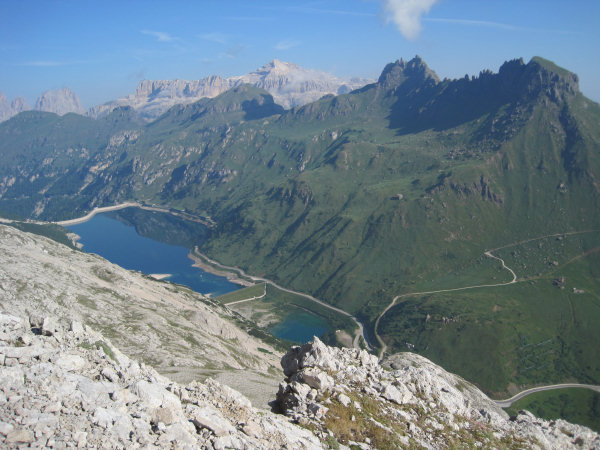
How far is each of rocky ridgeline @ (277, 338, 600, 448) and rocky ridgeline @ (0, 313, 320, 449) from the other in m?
4.63

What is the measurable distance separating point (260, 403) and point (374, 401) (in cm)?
2185

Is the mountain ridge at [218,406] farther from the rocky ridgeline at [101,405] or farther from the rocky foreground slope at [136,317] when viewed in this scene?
the rocky foreground slope at [136,317]

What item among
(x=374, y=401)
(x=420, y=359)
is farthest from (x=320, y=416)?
(x=420, y=359)

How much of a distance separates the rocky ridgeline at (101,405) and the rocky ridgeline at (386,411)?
4.63 meters

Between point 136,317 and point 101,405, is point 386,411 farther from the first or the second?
point 136,317

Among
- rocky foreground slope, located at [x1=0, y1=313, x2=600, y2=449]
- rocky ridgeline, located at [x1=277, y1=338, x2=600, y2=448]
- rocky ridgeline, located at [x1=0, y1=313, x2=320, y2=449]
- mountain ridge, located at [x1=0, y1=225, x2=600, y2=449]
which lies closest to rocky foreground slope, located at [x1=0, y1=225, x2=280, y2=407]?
rocky ridgeline, located at [x1=277, y1=338, x2=600, y2=448]

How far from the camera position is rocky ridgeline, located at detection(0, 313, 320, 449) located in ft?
79.5

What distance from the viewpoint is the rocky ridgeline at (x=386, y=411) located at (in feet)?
126

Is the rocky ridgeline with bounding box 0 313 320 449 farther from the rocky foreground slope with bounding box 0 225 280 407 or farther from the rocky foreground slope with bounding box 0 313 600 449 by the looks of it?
the rocky foreground slope with bounding box 0 225 280 407

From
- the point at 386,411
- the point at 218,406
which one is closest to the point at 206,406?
the point at 218,406

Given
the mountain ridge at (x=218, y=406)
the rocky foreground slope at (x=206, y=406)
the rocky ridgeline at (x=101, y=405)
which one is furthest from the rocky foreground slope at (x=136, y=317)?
the rocky ridgeline at (x=101, y=405)

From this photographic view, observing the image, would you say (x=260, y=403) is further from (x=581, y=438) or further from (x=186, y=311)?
(x=186, y=311)

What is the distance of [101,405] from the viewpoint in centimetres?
2697

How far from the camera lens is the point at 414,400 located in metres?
48.8
